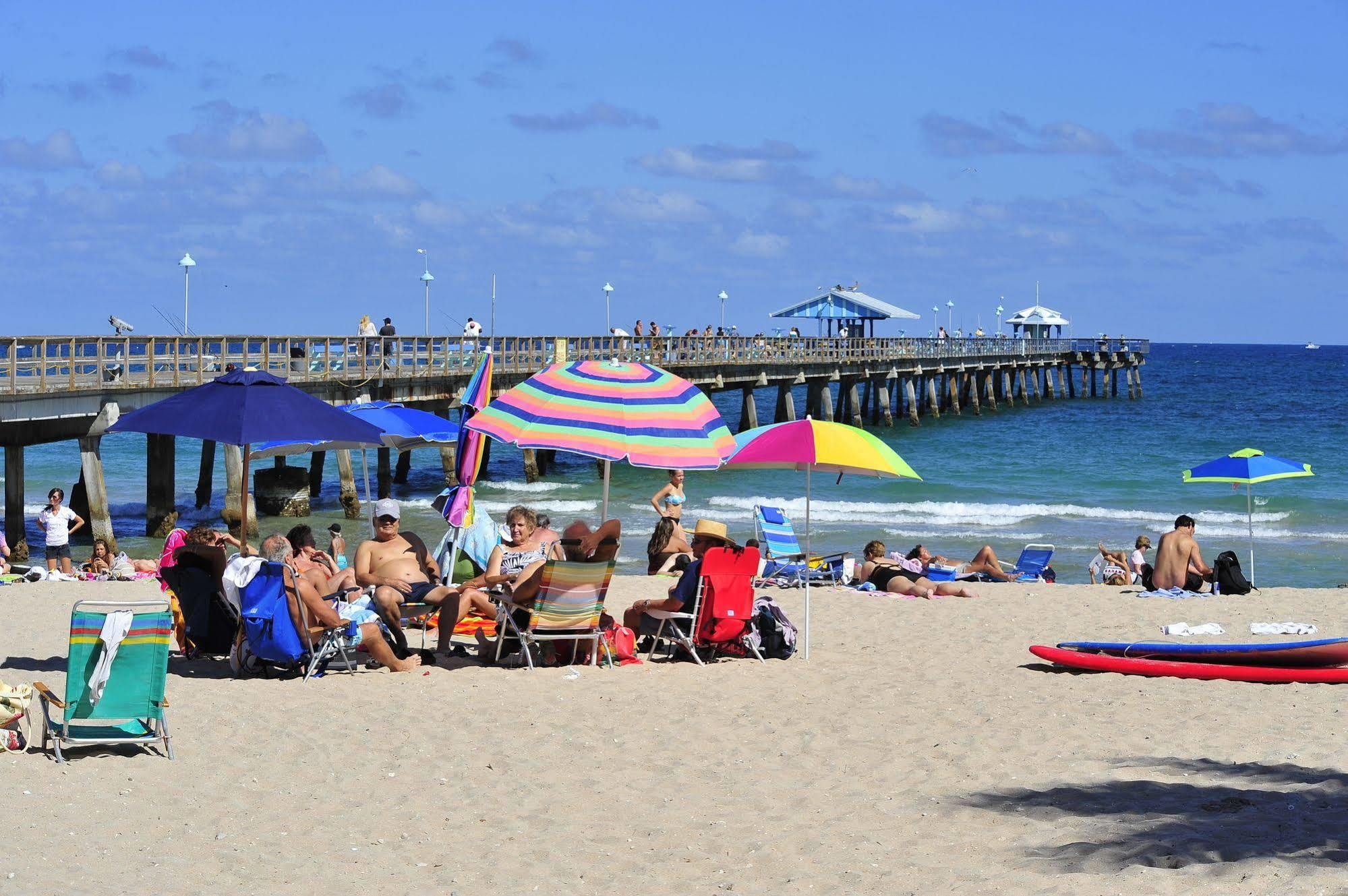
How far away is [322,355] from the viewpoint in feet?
77.2

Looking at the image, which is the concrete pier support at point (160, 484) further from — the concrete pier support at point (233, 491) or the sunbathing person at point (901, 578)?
the sunbathing person at point (901, 578)

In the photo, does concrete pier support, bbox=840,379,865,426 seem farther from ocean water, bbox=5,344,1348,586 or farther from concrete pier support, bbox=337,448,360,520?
concrete pier support, bbox=337,448,360,520

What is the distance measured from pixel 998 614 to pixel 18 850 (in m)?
7.81

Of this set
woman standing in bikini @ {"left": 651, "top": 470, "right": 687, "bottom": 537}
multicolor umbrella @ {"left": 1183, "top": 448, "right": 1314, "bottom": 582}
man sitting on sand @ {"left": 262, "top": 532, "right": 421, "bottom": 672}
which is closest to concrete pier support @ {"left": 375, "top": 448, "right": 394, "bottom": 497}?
woman standing in bikini @ {"left": 651, "top": 470, "right": 687, "bottom": 537}

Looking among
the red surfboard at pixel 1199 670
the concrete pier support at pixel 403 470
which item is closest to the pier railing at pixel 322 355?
the concrete pier support at pixel 403 470

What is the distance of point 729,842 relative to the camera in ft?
17.7

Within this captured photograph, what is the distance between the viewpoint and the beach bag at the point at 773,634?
916cm

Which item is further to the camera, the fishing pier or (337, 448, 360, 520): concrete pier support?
(337, 448, 360, 520): concrete pier support

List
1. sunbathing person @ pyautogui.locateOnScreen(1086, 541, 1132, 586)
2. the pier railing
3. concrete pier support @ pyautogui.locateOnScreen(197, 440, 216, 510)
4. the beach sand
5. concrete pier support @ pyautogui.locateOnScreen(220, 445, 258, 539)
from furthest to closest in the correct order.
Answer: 1. concrete pier support @ pyautogui.locateOnScreen(197, 440, 216, 510)
2. concrete pier support @ pyautogui.locateOnScreen(220, 445, 258, 539)
3. the pier railing
4. sunbathing person @ pyautogui.locateOnScreen(1086, 541, 1132, 586)
5. the beach sand

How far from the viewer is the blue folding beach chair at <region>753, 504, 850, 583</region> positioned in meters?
12.8

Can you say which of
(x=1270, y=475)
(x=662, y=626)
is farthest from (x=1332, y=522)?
(x=662, y=626)

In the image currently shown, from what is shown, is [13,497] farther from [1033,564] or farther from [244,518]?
[1033,564]

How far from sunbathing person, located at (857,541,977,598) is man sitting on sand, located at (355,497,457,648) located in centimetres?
473

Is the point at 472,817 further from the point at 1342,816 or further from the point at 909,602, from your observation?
the point at 909,602
